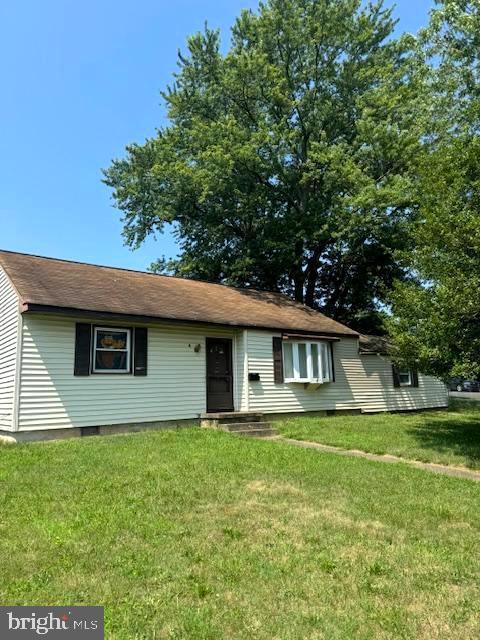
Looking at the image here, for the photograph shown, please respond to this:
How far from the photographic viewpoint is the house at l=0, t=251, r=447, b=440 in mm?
9898

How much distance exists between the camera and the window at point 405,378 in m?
17.9

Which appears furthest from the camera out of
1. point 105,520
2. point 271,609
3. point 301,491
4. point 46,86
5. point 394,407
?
point 394,407

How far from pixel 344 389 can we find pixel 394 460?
7.71 metres

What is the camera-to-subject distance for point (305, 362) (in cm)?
1416

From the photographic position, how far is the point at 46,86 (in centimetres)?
1234

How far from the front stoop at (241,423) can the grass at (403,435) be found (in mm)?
446

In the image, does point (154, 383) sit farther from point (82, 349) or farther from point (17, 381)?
point (17, 381)

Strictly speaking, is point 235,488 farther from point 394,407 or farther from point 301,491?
point 394,407

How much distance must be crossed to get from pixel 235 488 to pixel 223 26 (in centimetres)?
2365

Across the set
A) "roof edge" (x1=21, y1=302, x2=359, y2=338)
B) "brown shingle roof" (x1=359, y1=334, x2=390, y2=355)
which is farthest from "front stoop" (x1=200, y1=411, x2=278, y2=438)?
"brown shingle roof" (x1=359, y1=334, x2=390, y2=355)

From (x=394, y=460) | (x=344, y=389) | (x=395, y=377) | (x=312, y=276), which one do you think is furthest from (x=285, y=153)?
(x=394, y=460)

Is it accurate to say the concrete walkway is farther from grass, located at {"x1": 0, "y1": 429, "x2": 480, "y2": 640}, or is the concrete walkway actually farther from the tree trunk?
the tree trunk

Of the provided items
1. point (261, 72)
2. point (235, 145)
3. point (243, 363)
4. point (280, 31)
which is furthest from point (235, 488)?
point (280, 31)

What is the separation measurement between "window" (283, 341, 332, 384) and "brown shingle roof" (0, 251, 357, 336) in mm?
576
